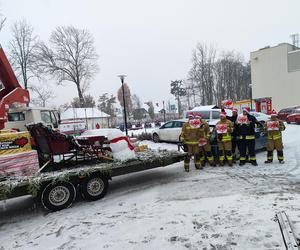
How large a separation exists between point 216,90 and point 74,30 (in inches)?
1191

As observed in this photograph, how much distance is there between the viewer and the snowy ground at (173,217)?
385 cm

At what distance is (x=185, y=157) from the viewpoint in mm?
7547

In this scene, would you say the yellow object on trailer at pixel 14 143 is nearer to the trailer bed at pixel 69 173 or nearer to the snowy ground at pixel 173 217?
the trailer bed at pixel 69 173

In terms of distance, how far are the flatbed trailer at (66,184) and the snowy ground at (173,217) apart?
0.23 m

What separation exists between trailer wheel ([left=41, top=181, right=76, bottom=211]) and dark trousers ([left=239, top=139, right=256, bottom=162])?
520 cm

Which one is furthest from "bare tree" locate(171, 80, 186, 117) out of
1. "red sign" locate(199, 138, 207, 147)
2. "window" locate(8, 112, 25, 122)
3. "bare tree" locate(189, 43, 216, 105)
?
"red sign" locate(199, 138, 207, 147)

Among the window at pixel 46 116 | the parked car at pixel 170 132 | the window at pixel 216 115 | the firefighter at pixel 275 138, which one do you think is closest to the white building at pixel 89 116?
the window at pixel 46 116

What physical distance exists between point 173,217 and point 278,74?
4766cm

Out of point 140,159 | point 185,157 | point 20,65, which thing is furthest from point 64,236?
point 20,65

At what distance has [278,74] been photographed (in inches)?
1806

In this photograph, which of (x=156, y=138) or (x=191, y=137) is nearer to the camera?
(x=191, y=137)

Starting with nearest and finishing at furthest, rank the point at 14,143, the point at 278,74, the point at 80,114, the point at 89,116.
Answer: the point at 14,143 → the point at 80,114 → the point at 89,116 → the point at 278,74

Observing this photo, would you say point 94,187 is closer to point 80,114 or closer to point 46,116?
point 46,116

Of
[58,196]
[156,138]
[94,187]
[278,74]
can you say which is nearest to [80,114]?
[156,138]
